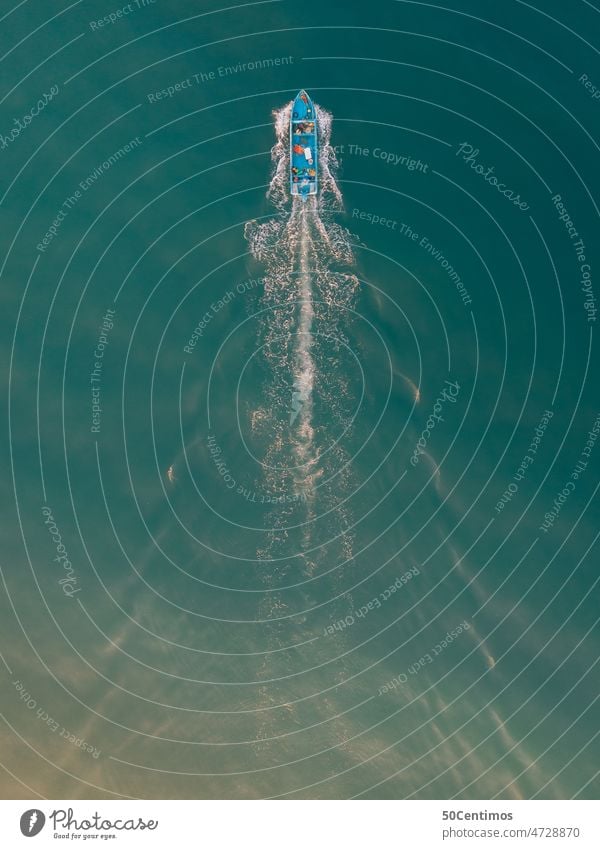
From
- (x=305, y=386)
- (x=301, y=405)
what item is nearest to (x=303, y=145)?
(x=305, y=386)

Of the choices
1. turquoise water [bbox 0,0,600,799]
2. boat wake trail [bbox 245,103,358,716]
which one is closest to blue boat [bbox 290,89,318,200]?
boat wake trail [bbox 245,103,358,716]

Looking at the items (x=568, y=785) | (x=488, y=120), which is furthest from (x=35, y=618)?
(x=488, y=120)

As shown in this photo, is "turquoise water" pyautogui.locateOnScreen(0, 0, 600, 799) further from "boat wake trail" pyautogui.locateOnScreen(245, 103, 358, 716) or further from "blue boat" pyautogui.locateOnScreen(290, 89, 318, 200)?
"blue boat" pyautogui.locateOnScreen(290, 89, 318, 200)

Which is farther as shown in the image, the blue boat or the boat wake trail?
the boat wake trail

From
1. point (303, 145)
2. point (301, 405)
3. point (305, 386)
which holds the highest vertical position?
point (303, 145)

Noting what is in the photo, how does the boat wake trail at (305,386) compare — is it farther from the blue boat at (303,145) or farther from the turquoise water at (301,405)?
the blue boat at (303,145)

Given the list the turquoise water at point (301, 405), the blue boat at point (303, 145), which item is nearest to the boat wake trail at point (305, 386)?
the turquoise water at point (301, 405)

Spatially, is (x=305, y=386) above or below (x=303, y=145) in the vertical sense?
below

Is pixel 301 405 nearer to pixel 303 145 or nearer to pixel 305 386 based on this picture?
pixel 305 386

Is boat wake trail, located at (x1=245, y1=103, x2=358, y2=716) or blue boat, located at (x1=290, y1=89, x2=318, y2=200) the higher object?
blue boat, located at (x1=290, y1=89, x2=318, y2=200)
